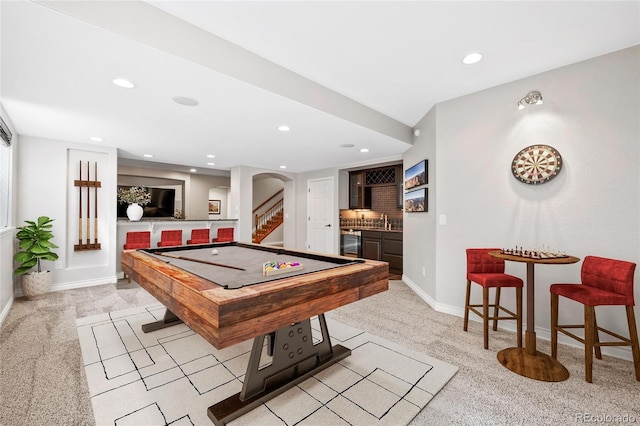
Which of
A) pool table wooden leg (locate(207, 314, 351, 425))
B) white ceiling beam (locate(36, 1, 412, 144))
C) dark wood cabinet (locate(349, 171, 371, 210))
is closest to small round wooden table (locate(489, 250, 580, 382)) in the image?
pool table wooden leg (locate(207, 314, 351, 425))

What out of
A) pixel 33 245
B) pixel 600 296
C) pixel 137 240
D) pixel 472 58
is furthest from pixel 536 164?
pixel 33 245

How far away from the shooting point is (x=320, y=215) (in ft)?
23.3

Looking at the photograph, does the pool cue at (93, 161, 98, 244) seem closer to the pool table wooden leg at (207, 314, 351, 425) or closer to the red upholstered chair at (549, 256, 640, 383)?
the pool table wooden leg at (207, 314, 351, 425)

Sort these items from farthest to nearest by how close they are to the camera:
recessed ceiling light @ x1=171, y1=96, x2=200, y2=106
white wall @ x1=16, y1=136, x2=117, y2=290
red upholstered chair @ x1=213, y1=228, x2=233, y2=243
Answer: red upholstered chair @ x1=213, y1=228, x2=233, y2=243 < white wall @ x1=16, y1=136, x2=117, y2=290 < recessed ceiling light @ x1=171, y1=96, x2=200, y2=106

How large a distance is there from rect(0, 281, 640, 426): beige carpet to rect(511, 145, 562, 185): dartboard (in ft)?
5.18

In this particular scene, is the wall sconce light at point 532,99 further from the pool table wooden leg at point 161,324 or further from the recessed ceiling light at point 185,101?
the pool table wooden leg at point 161,324

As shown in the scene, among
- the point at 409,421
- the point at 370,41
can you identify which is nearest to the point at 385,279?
the point at 409,421

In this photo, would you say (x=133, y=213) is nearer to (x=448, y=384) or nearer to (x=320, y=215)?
(x=320, y=215)

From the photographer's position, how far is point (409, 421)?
1.60 meters

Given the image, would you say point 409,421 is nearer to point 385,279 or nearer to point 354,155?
point 385,279

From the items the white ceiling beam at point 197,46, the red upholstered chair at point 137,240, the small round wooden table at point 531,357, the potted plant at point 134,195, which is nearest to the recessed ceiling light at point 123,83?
the white ceiling beam at point 197,46

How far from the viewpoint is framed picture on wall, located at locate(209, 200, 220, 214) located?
10.8 m

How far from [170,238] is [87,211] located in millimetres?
1300

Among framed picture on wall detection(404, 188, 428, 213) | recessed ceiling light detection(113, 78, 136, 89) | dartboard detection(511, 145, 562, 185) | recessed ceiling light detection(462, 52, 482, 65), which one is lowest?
framed picture on wall detection(404, 188, 428, 213)
